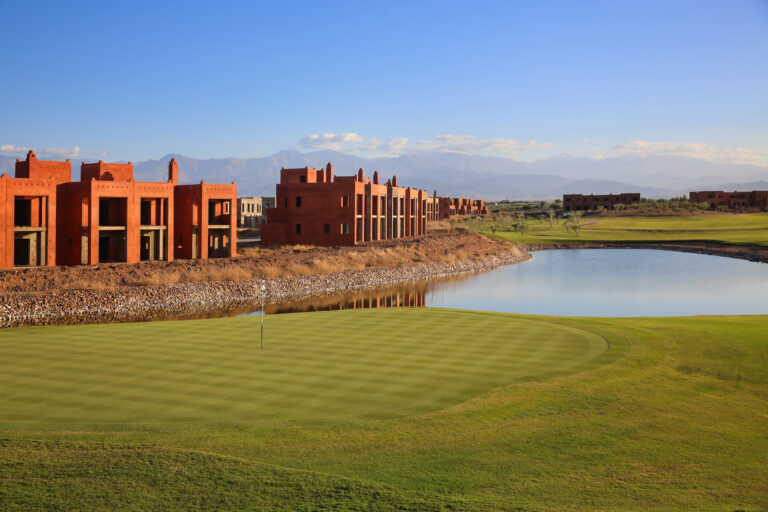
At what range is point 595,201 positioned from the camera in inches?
6732

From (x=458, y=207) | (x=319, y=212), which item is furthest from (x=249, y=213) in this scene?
(x=458, y=207)

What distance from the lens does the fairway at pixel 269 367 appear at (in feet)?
37.0

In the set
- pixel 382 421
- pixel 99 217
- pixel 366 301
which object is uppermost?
pixel 99 217

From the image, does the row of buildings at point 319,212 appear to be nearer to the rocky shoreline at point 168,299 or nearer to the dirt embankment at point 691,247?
A: the rocky shoreline at point 168,299

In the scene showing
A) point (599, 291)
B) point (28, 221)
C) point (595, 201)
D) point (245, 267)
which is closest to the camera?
point (28, 221)

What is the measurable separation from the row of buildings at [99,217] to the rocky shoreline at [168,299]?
320 inches

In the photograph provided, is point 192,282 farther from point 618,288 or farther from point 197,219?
point 618,288

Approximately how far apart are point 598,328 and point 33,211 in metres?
39.4

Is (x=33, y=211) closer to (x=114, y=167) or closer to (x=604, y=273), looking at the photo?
(x=114, y=167)

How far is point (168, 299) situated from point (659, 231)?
93.7m

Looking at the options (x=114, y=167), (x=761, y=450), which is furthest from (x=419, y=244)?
(x=761, y=450)

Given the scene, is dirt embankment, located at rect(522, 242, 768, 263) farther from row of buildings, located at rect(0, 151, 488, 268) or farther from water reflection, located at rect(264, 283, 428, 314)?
water reflection, located at rect(264, 283, 428, 314)

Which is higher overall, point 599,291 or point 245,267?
point 245,267

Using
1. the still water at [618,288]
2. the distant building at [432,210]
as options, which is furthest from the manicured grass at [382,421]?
the distant building at [432,210]
